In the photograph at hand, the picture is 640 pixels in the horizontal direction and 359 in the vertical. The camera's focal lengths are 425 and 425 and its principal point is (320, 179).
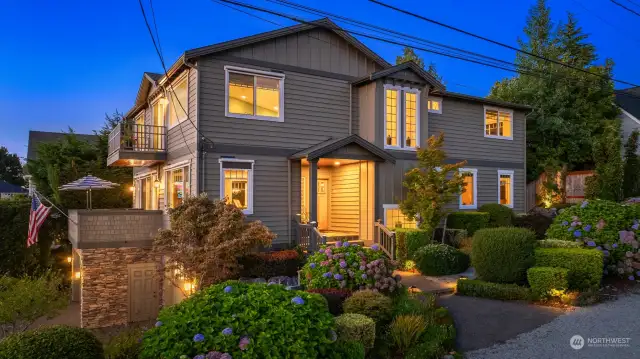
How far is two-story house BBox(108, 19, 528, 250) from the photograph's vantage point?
12.7 m

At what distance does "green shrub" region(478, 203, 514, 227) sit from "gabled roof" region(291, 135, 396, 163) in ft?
18.6

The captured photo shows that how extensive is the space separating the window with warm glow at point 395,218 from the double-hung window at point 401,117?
7.05 ft

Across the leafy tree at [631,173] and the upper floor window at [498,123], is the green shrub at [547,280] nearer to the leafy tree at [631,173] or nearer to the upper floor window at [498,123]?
the upper floor window at [498,123]

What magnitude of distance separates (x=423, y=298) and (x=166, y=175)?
10.9m

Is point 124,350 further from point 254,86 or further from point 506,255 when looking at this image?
point 254,86

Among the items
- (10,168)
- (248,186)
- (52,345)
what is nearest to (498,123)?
(248,186)

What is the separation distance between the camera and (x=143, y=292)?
14422 mm

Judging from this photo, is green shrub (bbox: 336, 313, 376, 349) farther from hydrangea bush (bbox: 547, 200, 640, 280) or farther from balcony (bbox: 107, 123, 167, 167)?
balcony (bbox: 107, 123, 167, 167)

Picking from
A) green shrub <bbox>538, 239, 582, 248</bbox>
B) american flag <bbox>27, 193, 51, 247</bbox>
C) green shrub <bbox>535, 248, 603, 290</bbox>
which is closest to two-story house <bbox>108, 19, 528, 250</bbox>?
american flag <bbox>27, 193, 51, 247</bbox>

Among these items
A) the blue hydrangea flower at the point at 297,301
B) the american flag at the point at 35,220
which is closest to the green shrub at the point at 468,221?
the blue hydrangea flower at the point at 297,301

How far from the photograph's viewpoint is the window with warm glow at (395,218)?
14.4 meters

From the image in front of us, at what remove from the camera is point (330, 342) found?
15.0 ft

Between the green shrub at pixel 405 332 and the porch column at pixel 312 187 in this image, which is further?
the porch column at pixel 312 187

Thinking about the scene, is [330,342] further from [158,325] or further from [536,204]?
[536,204]
